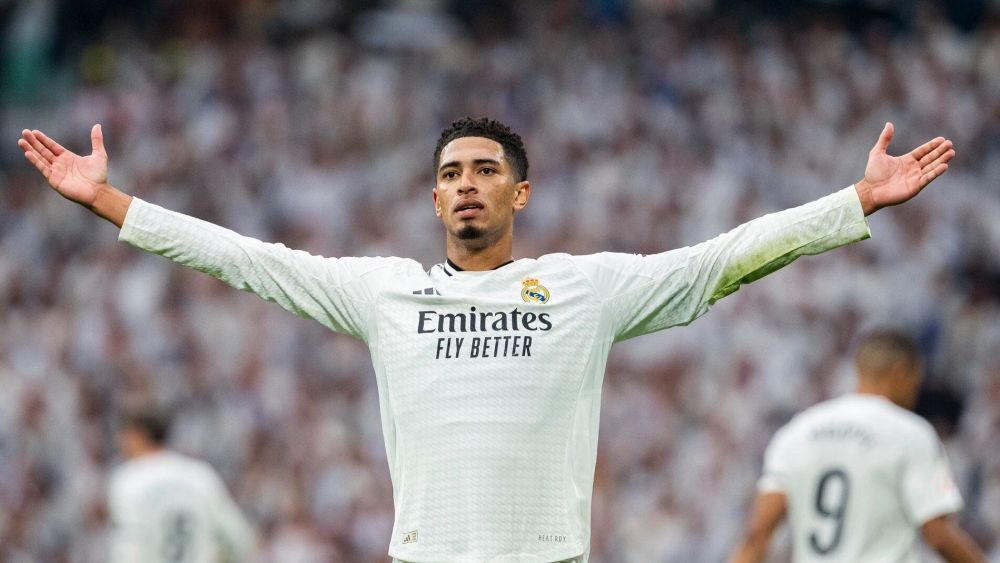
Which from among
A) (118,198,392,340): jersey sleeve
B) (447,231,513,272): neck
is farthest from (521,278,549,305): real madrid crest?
(118,198,392,340): jersey sleeve

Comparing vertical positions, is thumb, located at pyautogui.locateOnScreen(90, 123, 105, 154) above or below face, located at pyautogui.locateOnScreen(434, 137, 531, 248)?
above

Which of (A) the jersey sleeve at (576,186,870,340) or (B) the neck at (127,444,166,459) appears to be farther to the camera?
(B) the neck at (127,444,166,459)

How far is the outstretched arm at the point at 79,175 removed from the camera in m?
4.52

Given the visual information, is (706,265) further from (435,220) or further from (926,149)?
(435,220)

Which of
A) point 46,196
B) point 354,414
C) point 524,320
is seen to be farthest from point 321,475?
point 524,320

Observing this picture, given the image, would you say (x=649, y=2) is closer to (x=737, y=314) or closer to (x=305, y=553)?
(x=737, y=314)

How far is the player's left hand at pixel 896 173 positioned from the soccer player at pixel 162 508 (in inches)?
220

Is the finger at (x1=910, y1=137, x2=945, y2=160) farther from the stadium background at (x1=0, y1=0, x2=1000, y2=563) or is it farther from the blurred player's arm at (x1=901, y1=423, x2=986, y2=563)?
the stadium background at (x1=0, y1=0, x2=1000, y2=563)

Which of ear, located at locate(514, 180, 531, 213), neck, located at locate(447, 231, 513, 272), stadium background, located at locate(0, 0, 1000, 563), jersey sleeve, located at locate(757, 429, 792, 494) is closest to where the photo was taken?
neck, located at locate(447, 231, 513, 272)

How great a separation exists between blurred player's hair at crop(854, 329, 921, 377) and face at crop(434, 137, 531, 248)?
9.50ft

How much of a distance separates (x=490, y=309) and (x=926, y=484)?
118 inches

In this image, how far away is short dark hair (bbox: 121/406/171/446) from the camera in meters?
9.08

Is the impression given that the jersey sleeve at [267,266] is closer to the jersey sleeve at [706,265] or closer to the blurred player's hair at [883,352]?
the jersey sleeve at [706,265]

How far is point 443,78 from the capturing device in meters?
16.2
